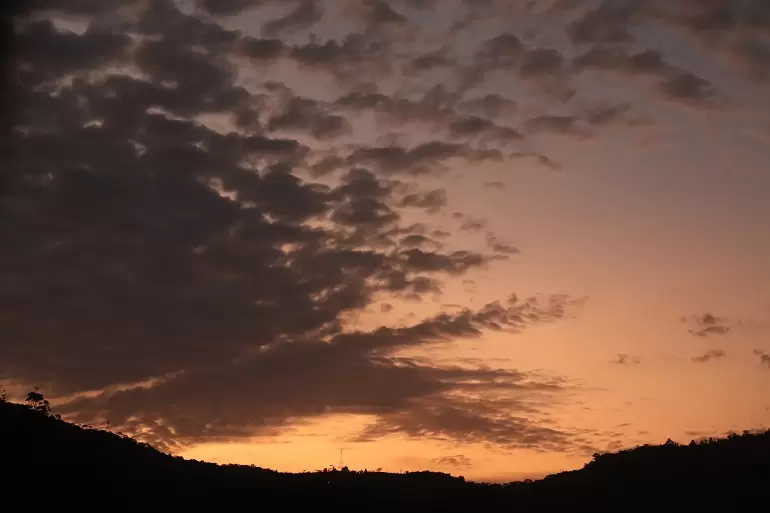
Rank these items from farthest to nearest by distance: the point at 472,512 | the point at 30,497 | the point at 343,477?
the point at 343,477, the point at 472,512, the point at 30,497

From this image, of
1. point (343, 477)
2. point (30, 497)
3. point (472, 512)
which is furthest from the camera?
point (343, 477)

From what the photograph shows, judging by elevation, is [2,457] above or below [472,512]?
above

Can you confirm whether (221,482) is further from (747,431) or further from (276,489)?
(747,431)

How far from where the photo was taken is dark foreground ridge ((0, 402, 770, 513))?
29.5 metres

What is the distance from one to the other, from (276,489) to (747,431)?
18.9 m

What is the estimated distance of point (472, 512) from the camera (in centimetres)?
3120

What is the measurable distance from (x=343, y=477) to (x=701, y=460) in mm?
13707

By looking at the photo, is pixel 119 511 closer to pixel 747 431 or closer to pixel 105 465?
pixel 105 465

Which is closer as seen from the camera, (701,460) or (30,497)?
(30,497)

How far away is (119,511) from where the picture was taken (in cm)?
2897

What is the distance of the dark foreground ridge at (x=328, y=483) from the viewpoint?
29.5 m

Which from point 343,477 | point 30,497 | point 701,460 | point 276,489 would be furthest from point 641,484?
point 30,497

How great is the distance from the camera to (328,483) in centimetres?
3328

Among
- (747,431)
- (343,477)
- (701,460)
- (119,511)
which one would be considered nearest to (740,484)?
(701,460)
